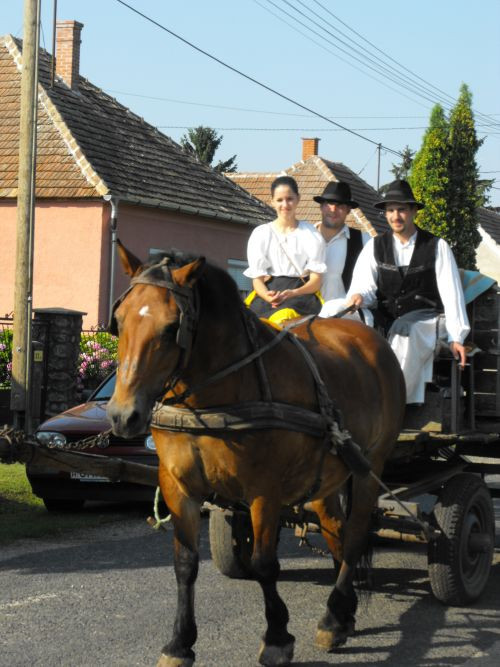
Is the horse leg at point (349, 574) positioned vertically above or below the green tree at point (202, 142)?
below

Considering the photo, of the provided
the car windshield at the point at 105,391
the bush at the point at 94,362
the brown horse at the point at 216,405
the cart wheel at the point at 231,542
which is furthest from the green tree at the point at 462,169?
the brown horse at the point at 216,405

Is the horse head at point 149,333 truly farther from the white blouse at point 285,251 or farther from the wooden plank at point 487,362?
the wooden plank at point 487,362

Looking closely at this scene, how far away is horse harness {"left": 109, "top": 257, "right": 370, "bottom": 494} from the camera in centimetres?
488

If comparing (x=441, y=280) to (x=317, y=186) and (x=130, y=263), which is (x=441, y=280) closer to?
(x=130, y=263)

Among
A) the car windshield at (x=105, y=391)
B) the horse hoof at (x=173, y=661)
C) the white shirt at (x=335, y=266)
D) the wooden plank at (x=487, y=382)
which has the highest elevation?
the white shirt at (x=335, y=266)

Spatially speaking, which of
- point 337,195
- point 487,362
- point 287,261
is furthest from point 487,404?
point 337,195

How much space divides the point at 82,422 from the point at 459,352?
4.46m

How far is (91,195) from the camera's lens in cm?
2197

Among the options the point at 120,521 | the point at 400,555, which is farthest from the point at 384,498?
the point at 120,521

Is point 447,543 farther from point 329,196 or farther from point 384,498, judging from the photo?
point 329,196

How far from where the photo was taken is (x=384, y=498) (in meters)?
6.71

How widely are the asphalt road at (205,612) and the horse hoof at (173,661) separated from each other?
0.24 m

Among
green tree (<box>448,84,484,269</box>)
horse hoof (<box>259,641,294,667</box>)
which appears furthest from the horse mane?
green tree (<box>448,84,484,269</box>)

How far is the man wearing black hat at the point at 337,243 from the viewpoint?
320 inches
